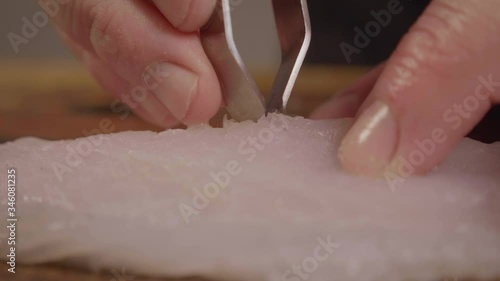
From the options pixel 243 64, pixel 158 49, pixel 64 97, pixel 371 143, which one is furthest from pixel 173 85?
pixel 64 97

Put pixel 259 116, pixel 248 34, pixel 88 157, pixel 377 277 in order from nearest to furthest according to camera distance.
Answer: pixel 377 277
pixel 88 157
pixel 259 116
pixel 248 34

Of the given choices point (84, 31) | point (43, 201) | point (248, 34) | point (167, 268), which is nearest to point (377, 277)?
point (167, 268)

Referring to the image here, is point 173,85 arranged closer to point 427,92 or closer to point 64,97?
point 427,92

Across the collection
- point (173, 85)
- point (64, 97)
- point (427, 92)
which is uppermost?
point (427, 92)

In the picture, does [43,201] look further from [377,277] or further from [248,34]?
[248,34]

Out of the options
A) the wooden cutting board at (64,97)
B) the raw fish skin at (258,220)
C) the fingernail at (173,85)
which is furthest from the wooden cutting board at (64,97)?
the raw fish skin at (258,220)
